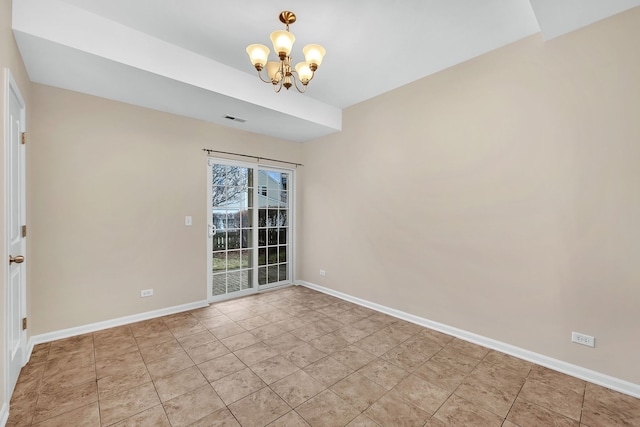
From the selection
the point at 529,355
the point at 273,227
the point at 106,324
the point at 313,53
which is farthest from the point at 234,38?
Answer: the point at 529,355

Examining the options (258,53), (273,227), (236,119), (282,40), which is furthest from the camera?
(273,227)

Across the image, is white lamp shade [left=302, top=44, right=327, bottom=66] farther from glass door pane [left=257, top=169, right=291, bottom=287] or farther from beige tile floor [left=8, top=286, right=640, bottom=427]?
glass door pane [left=257, top=169, right=291, bottom=287]

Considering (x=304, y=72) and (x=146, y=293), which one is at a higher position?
(x=304, y=72)

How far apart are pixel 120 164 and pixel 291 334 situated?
2.85 m

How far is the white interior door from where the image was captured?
6.19ft

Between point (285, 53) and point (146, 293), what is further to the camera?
point (146, 293)

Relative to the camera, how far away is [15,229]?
7.11ft

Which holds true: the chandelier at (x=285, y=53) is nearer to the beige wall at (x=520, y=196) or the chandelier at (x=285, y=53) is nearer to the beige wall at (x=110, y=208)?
the beige wall at (x=520, y=196)

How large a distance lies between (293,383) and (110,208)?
9.32ft

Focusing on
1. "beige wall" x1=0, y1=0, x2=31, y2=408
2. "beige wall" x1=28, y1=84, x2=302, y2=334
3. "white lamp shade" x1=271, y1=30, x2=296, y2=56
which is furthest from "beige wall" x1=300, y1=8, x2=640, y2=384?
"beige wall" x1=0, y1=0, x2=31, y2=408

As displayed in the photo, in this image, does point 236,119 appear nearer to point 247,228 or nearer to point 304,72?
point 247,228

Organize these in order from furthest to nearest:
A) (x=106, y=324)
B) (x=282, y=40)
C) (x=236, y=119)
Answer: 1. (x=236, y=119)
2. (x=106, y=324)
3. (x=282, y=40)

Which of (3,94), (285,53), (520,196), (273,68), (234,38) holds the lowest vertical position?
(520,196)

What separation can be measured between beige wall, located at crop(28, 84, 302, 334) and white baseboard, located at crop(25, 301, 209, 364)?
0.05 m
